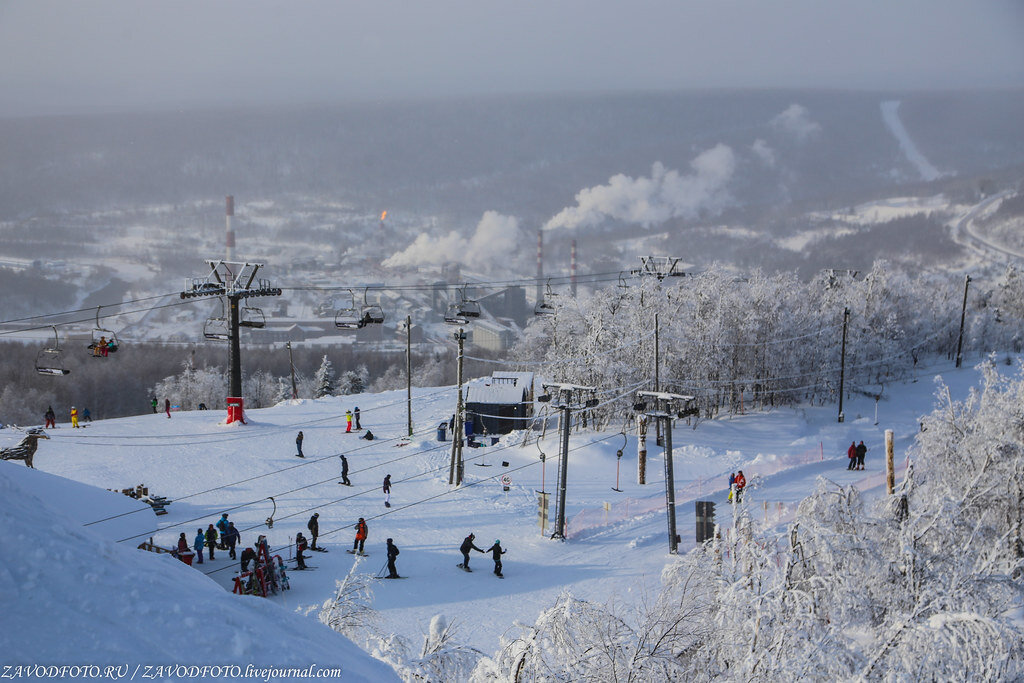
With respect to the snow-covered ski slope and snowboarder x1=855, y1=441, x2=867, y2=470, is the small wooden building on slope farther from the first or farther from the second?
snowboarder x1=855, y1=441, x2=867, y2=470

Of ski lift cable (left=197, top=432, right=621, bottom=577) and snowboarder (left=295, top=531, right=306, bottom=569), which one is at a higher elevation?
snowboarder (left=295, top=531, right=306, bottom=569)

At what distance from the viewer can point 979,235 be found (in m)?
163

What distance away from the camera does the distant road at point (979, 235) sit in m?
148

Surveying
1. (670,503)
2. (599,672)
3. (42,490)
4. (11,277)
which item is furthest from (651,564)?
(11,277)

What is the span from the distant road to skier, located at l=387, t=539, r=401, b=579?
518 feet

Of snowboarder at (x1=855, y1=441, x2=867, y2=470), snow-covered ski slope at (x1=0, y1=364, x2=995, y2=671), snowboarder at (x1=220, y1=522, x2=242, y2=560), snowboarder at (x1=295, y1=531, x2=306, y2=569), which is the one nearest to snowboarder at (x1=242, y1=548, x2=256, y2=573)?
snow-covered ski slope at (x1=0, y1=364, x2=995, y2=671)

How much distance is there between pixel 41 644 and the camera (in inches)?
187

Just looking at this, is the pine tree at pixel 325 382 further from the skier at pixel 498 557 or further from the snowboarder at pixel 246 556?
the snowboarder at pixel 246 556

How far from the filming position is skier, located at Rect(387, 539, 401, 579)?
56.5 ft

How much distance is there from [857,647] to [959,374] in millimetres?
48666

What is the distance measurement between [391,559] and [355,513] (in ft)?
15.3

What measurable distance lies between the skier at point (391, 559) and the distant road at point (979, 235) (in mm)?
157910

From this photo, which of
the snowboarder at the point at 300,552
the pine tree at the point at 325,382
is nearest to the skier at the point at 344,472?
the snowboarder at the point at 300,552

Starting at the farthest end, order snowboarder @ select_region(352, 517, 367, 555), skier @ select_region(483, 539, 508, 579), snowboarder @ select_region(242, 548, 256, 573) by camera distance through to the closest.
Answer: snowboarder @ select_region(352, 517, 367, 555) < skier @ select_region(483, 539, 508, 579) < snowboarder @ select_region(242, 548, 256, 573)
